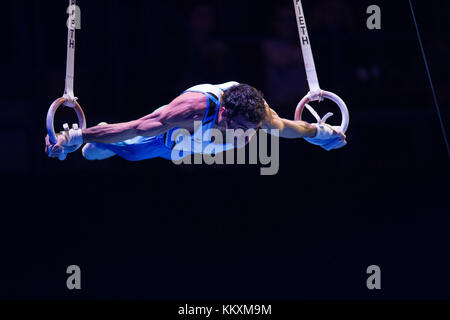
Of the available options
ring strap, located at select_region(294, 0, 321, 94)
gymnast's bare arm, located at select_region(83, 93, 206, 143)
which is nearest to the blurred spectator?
ring strap, located at select_region(294, 0, 321, 94)

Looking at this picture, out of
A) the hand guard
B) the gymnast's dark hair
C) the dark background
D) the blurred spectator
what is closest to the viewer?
the gymnast's dark hair

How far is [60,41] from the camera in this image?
4.93 meters

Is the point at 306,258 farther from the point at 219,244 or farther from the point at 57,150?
the point at 57,150

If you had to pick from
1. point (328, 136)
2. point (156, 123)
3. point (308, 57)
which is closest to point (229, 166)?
point (328, 136)

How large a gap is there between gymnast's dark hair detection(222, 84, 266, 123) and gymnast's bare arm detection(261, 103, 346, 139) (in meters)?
0.07

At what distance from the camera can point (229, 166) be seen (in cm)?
482

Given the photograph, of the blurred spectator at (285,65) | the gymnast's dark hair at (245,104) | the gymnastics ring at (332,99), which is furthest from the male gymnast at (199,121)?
the blurred spectator at (285,65)

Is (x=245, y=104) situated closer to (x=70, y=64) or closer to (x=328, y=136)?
(x=328, y=136)

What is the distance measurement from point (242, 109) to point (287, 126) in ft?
1.09

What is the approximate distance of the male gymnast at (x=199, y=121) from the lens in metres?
2.99

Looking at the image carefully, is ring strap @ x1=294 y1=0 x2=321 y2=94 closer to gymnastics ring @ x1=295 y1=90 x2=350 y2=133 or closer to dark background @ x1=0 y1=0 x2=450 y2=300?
gymnastics ring @ x1=295 y1=90 x2=350 y2=133

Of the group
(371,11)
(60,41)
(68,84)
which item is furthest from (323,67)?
(68,84)

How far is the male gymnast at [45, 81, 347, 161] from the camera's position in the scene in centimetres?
299

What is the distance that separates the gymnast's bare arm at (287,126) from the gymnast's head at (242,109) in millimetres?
65
